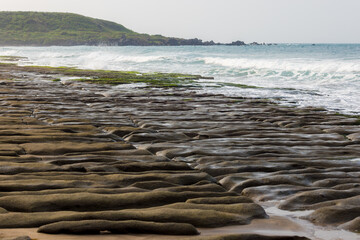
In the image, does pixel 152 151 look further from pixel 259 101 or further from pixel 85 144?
pixel 259 101

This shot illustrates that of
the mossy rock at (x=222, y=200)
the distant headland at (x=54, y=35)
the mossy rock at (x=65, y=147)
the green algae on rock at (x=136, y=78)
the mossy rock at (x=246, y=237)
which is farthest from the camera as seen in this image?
the distant headland at (x=54, y=35)

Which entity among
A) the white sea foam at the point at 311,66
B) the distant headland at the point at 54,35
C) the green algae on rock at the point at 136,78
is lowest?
the green algae on rock at the point at 136,78

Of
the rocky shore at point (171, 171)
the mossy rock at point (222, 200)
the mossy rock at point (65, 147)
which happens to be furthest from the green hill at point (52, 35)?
the mossy rock at point (222, 200)

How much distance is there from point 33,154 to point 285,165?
334 centimetres

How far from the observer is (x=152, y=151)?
757cm

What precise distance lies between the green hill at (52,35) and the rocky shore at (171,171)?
6156 inches

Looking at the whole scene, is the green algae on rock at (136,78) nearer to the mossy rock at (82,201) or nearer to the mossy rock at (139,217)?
the mossy rock at (82,201)

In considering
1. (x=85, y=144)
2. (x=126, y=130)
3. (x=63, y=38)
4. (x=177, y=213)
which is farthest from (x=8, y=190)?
(x=63, y=38)

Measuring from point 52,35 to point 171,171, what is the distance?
174606mm

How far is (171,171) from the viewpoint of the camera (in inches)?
241

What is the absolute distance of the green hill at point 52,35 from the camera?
162 meters

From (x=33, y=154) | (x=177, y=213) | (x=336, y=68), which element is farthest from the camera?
(x=336, y=68)

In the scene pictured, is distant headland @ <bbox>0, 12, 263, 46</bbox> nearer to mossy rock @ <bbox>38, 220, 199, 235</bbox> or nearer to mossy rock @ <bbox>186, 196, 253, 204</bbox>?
mossy rock @ <bbox>186, 196, 253, 204</bbox>

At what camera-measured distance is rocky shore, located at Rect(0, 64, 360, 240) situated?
14.0 feet
